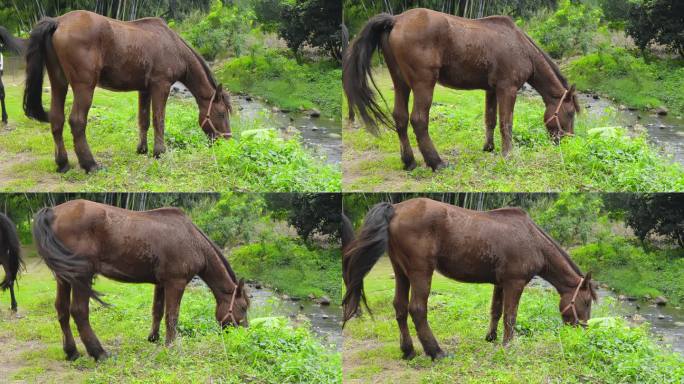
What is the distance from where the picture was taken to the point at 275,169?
12.9 metres

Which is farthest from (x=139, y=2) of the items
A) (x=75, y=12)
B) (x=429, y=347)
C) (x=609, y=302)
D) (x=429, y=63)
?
(x=609, y=302)

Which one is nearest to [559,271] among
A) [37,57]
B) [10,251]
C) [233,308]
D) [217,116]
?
[233,308]

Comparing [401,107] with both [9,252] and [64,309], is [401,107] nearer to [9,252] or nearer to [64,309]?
[64,309]

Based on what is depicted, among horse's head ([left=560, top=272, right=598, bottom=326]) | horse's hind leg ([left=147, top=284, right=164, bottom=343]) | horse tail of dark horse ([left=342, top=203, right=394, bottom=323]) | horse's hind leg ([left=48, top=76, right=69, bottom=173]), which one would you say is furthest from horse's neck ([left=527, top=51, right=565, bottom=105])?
horse's hind leg ([left=48, top=76, right=69, bottom=173])

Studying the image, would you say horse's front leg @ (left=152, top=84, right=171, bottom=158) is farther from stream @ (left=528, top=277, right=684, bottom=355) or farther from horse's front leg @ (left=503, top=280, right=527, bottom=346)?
stream @ (left=528, top=277, right=684, bottom=355)

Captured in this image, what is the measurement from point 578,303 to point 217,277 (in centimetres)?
361

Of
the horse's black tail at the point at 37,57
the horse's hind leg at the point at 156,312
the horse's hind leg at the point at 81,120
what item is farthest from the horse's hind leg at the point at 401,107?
the horse's black tail at the point at 37,57

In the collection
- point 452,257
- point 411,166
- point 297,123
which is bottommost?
point 452,257

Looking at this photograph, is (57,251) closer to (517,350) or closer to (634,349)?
(517,350)

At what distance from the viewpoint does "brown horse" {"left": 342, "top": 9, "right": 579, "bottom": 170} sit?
12.0m

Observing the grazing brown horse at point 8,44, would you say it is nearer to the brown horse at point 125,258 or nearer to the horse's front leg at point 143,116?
the horse's front leg at point 143,116

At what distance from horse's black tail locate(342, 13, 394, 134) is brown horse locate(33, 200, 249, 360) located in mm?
2041

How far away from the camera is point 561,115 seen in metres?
13.0

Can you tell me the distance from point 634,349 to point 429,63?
3.43 metres
